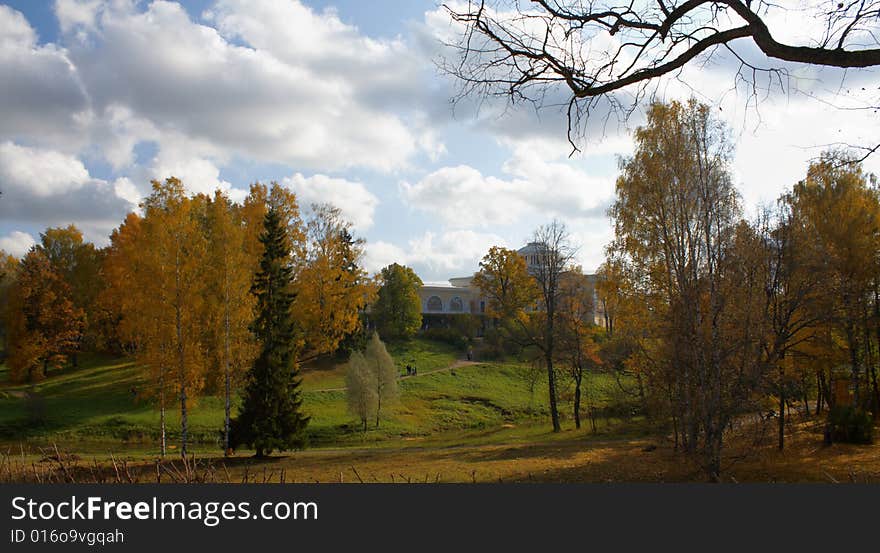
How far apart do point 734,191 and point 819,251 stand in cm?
409

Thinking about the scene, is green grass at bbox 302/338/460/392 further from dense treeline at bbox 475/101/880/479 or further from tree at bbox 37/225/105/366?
dense treeline at bbox 475/101/880/479

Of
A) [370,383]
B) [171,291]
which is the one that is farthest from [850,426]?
[171,291]

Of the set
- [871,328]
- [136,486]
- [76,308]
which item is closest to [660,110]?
[871,328]

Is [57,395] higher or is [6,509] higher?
[6,509]

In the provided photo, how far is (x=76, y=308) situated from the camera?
43656 millimetres

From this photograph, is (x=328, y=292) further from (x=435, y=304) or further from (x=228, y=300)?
(x=435, y=304)

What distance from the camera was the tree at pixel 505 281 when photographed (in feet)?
160

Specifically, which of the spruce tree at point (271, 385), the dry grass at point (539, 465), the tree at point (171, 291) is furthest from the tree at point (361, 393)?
the tree at point (171, 291)

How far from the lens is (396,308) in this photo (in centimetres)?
5766

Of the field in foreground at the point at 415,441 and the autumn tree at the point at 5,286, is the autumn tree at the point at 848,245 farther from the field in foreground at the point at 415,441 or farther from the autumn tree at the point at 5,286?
the autumn tree at the point at 5,286

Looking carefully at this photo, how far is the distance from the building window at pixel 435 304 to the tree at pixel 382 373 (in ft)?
139

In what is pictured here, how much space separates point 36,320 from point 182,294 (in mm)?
21112

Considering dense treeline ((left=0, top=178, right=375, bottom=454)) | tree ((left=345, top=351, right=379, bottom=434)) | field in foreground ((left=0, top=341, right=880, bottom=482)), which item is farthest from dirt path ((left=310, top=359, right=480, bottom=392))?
tree ((left=345, top=351, right=379, bottom=434))

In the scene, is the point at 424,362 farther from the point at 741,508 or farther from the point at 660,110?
the point at 741,508
